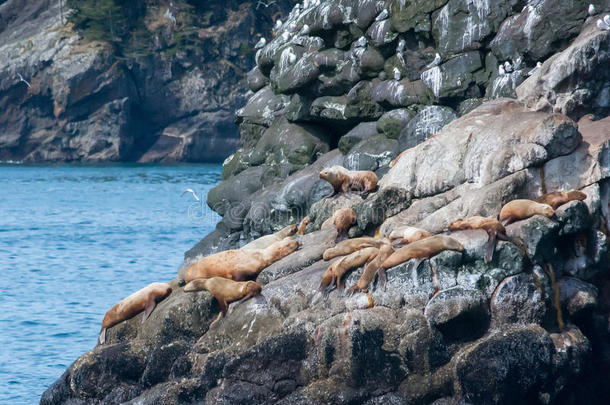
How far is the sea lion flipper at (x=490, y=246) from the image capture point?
1015cm

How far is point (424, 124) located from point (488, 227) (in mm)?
7833

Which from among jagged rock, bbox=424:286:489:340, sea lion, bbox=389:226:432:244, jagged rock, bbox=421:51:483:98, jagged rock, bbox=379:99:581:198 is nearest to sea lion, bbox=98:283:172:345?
sea lion, bbox=389:226:432:244

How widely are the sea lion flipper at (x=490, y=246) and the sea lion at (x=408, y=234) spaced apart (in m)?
0.99

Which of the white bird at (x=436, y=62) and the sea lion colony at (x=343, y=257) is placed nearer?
the sea lion colony at (x=343, y=257)

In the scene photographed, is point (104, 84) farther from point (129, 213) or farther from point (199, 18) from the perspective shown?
point (129, 213)

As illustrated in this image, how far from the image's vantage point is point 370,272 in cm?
1043

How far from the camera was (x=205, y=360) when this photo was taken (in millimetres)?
10414

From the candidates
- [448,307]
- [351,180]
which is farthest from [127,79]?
[448,307]

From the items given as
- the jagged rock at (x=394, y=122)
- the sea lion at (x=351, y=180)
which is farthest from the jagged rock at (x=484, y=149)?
the jagged rock at (x=394, y=122)

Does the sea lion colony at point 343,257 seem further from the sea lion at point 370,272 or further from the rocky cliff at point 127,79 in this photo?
the rocky cliff at point 127,79

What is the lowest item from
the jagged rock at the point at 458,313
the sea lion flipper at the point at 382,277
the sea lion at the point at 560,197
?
the jagged rock at the point at 458,313

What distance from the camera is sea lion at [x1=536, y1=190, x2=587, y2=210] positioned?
10.9m

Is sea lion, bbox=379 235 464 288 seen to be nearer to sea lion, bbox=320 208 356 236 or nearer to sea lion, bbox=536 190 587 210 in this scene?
sea lion, bbox=536 190 587 210

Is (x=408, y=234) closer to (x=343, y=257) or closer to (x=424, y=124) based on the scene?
(x=343, y=257)
